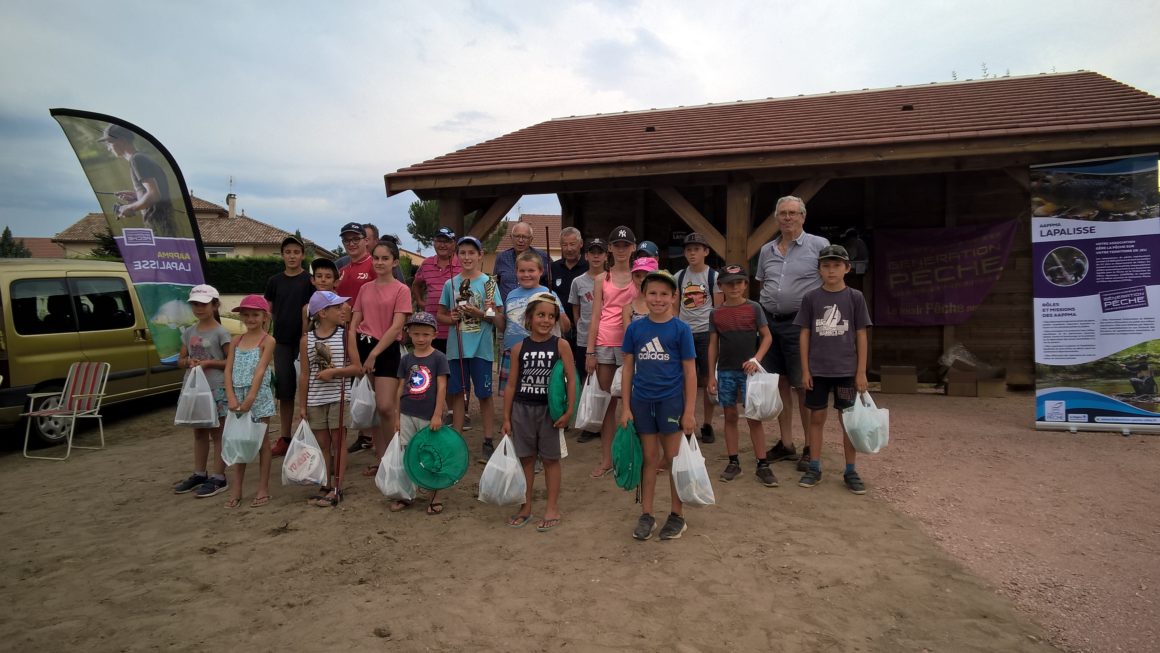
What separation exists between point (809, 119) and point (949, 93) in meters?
2.21

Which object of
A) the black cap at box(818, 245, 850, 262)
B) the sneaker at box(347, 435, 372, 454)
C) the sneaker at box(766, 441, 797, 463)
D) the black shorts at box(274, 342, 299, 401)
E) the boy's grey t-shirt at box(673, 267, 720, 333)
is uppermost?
the black cap at box(818, 245, 850, 262)

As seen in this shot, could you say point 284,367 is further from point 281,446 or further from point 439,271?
point 439,271

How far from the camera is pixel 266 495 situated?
4.15m

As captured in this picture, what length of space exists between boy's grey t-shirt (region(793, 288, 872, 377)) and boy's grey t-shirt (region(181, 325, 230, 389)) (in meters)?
4.18

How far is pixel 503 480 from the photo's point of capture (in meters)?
3.39

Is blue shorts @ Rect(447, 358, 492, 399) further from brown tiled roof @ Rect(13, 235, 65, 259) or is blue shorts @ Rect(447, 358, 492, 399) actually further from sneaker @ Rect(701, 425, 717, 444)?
brown tiled roof @ Rect(13, 235, 65, 259)

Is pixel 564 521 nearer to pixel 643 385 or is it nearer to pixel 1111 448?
pixel 643 385

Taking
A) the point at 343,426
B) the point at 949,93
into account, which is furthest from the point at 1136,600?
the point at 949,93

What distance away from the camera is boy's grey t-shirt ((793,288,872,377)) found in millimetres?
3871

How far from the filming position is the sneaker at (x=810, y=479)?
4.04m

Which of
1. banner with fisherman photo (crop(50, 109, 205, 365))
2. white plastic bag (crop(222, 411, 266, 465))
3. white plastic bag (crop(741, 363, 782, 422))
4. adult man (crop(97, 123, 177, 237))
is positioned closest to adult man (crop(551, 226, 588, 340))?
white plastic bag (crop(741, 363, 782, 422))

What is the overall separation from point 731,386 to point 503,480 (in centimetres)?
179

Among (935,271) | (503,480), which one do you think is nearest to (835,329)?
(503,480)

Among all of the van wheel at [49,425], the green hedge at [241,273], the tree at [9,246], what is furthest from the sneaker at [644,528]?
the tree at [9,246]
